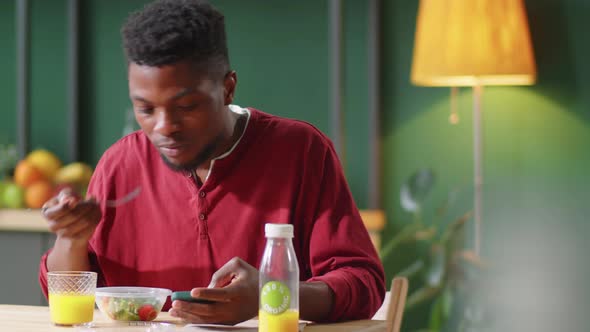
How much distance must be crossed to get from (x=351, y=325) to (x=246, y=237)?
326mm

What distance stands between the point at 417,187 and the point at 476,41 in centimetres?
57

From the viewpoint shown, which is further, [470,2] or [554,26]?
[554,26]

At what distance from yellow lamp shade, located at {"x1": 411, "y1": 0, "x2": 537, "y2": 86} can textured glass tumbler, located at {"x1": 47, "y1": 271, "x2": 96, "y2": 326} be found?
6.03ft

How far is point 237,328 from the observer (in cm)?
146

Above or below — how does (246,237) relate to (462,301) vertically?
above

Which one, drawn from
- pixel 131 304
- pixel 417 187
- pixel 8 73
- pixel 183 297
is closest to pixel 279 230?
pixel 183 297

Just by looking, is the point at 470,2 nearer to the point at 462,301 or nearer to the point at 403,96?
the point at 403,96

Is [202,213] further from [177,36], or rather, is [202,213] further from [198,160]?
[177,36]

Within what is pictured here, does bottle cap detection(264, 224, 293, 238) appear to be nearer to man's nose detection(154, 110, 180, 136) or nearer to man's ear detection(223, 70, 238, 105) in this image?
man's nose detection(154, 110, 180, 136)

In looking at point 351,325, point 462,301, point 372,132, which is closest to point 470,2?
point 372,132

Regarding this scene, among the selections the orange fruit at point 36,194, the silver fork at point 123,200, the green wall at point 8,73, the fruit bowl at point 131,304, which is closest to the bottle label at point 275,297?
the fruit bowl at point 131,304

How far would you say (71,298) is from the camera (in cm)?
150

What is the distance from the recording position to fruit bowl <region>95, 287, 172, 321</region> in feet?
4.95

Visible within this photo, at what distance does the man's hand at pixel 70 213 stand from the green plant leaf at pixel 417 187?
1825 mm
